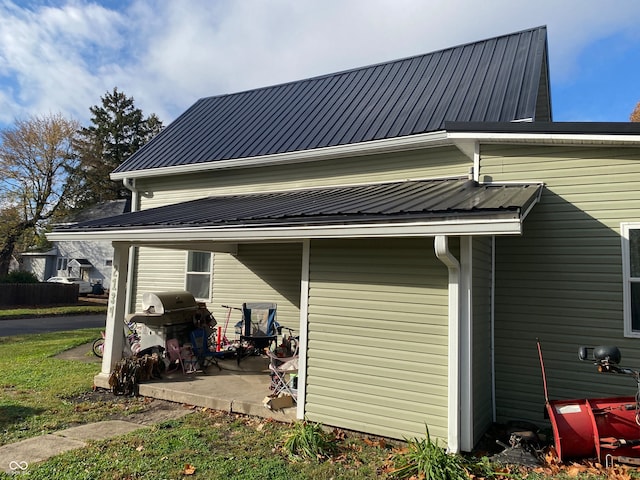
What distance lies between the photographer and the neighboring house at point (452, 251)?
15.3 ft

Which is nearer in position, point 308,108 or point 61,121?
point 308,108

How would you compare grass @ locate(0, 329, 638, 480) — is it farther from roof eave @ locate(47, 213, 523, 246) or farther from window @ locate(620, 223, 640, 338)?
roof eave @ locate(47, 213, 523, 246)

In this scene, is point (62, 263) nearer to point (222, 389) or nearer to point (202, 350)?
point (202, 350)

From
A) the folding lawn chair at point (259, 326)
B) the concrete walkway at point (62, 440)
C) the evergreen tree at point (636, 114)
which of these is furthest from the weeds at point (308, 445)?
the evergreen tree at point (636, 114)

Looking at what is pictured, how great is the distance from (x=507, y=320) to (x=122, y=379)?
5.86m

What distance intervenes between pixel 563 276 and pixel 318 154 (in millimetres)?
4677

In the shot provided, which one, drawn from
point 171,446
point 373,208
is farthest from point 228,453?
point 373,208

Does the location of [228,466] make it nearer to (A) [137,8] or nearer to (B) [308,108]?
(B) [308,108]

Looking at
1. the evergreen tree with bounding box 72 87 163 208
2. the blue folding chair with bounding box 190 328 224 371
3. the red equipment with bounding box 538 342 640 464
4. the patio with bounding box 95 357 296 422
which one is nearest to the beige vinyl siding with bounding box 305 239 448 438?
the patio with bounding box 95 357 296 422

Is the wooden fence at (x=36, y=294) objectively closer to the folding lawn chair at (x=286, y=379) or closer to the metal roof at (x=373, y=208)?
the metal roof at (x=373, y=208)

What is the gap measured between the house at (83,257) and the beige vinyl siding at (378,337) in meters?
31.0

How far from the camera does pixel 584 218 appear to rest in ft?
18.3

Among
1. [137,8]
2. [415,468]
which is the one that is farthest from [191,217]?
[137,8]

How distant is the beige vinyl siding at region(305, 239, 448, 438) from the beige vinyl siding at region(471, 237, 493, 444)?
1.80 ft
